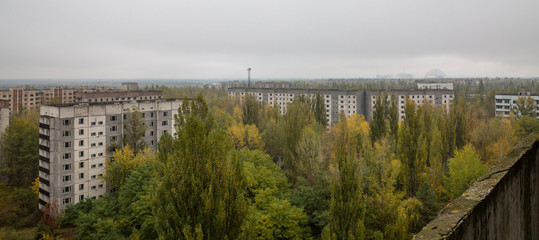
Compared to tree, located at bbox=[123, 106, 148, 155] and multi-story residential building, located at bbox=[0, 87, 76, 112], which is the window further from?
multi-story residential building, located at bbox=[0, 87, 76, 112]

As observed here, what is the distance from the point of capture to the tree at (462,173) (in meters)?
21.5

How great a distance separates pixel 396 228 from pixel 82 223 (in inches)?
741

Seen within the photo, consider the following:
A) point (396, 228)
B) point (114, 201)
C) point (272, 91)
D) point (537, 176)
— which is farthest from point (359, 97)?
point (537, 176)

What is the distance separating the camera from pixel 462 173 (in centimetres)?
2230

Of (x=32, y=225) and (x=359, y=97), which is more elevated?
(x=359, y=97)

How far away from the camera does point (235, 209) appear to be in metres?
9.49

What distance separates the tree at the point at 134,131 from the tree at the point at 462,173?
79.0 feet

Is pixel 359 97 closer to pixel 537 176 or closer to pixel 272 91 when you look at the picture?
pixel 272 91

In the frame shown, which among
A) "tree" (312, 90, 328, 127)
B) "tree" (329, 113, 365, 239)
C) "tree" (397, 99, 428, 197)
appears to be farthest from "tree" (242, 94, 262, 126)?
"tree" (329, 113, 365, 239)

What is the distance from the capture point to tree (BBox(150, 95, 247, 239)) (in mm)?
9180

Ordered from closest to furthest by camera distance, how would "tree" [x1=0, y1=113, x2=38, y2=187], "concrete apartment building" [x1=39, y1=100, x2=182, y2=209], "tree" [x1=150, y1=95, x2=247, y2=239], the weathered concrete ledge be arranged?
the weathered concrete ledge → "tree" [x1=150, y1=95, x2=247, y2=239] → "concrete apartment building" [x1=39, y1=100, x2=182, y2=209] → "tree" [x1=0, y1=113, x2=38, y2=187]

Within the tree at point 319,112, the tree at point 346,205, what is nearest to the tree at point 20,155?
the tree at point 319,112

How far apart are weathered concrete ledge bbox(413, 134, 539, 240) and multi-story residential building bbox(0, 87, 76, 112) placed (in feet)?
255

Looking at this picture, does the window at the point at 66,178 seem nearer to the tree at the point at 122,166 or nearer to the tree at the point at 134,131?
the tree at the point at 122,166
